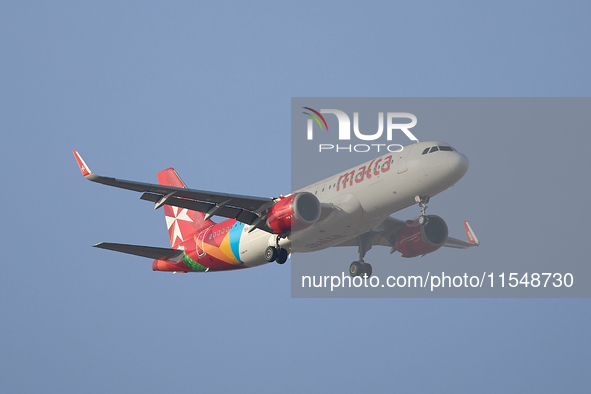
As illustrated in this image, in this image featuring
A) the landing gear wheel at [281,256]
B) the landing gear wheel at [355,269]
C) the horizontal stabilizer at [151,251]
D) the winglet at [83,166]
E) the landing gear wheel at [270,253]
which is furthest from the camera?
the landing gear wheel at [355,269]

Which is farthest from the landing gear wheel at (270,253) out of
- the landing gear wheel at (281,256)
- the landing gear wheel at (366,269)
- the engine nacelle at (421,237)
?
the engine nacelle at (421,237)

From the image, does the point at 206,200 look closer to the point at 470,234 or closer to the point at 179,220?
the point at 179,220

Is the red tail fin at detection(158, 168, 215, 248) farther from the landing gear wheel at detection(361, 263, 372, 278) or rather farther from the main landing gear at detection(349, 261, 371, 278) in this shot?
the landing gear wheel at detection(361, 263, 372, 278)

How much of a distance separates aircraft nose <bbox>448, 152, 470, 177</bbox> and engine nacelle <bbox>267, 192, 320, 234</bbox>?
21.7ft

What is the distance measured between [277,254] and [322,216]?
11.3 ft

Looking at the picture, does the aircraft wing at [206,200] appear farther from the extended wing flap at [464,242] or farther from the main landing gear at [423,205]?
the extended wing flap at [464,242]

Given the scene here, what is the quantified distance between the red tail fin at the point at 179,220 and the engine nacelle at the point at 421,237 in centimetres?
1121

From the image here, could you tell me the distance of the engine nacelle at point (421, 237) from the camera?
3984cm

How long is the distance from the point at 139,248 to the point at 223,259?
504 centimetres

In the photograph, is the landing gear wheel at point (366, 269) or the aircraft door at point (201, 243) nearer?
the landing gear wheel at point (366, 269)

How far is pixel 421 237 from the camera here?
40.7 meters

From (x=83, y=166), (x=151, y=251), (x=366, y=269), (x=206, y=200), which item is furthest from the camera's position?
(x=151, y=251)

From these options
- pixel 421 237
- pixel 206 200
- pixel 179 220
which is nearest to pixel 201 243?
pixel 179 220

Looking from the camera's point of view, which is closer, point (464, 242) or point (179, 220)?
point (464, 242)
